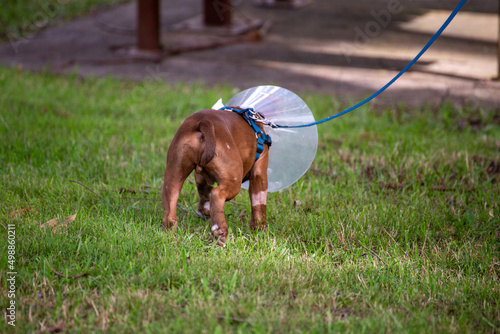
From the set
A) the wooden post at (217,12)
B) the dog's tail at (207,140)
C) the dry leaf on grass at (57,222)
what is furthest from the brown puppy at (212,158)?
the wooden post at (217,12)

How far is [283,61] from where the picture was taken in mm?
8102

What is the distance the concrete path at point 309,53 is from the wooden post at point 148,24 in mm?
323

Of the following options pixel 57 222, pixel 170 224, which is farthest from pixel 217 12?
pixel 170 224

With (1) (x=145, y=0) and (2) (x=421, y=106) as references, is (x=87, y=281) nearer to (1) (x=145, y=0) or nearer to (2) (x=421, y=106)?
(2) (x=421, y=106)

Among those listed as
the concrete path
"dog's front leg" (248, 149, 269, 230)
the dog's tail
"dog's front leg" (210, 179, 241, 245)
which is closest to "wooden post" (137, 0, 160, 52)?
the concrete path

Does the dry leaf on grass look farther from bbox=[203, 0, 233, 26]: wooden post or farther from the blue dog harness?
bbox=[203, 0, 233, 26]: wooden post

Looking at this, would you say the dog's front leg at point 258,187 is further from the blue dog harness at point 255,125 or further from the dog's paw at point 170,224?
the dog's paw at point 170,224

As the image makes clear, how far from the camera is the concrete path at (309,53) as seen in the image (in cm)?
679

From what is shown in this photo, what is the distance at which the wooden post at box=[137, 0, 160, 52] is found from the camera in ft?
25.0

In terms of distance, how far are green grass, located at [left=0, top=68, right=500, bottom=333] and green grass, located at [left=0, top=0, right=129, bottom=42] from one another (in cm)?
556

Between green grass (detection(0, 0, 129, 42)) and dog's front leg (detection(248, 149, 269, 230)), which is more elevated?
green grass (detection(0, 0, 129, 42))

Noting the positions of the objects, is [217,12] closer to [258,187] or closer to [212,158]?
[258,187]

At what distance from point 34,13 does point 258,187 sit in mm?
9826

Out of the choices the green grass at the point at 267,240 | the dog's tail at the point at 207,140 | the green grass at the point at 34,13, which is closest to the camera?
the green grass at the point at 267,240
